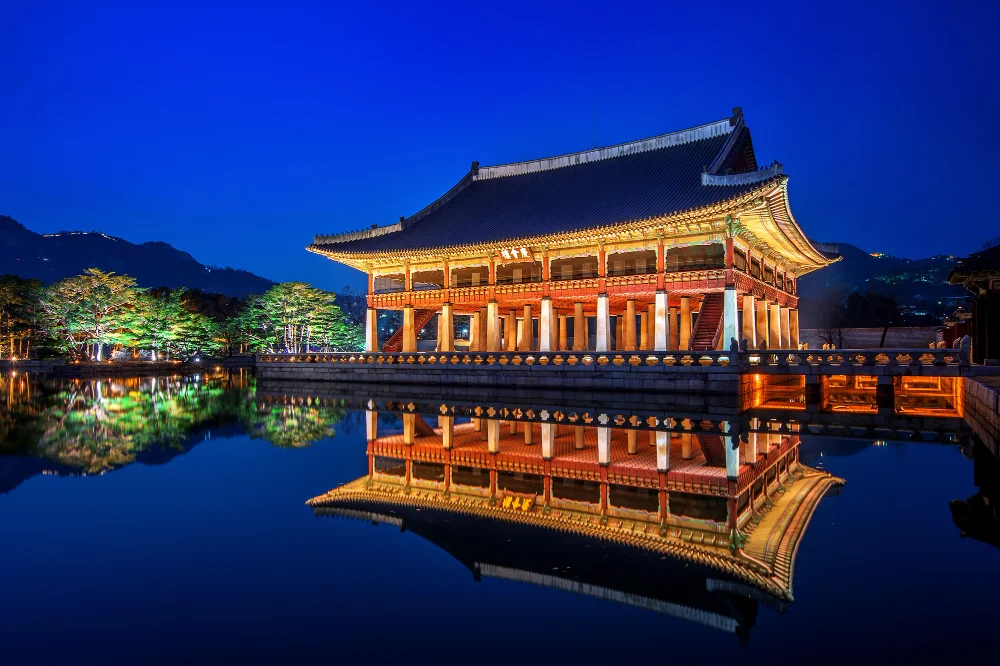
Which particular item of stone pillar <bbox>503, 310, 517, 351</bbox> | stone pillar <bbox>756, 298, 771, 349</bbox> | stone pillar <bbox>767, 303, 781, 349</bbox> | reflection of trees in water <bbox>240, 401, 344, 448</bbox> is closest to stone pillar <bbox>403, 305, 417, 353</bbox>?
stone pillar <bbox>503, 310, 517, 351</bbox>

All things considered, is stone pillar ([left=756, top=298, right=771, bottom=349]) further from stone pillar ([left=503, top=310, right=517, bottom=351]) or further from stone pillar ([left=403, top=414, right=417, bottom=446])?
stone pillar ([left=403, top=414, right=417, bottom=446])

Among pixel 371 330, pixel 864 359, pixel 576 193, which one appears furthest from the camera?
pixel 371 330

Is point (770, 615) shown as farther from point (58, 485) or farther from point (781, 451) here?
point (58, 485)

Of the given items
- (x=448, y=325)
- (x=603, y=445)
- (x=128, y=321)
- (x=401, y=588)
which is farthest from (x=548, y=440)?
(x=128, y=321)

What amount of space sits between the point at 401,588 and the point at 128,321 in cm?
4630

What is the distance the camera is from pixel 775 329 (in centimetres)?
2900

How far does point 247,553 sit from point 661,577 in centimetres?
420

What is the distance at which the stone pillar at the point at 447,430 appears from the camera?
1256cm

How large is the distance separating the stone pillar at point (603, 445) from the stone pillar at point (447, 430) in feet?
10.5

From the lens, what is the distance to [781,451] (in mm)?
11414

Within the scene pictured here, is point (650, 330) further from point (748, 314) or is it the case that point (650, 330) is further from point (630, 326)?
point (748, 314)

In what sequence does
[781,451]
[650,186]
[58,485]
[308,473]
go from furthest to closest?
[650,186], [781,451], [308,473], [58,485]

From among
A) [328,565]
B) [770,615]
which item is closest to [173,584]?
[328,565]

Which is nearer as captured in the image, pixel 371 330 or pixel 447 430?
pixel 447 430
